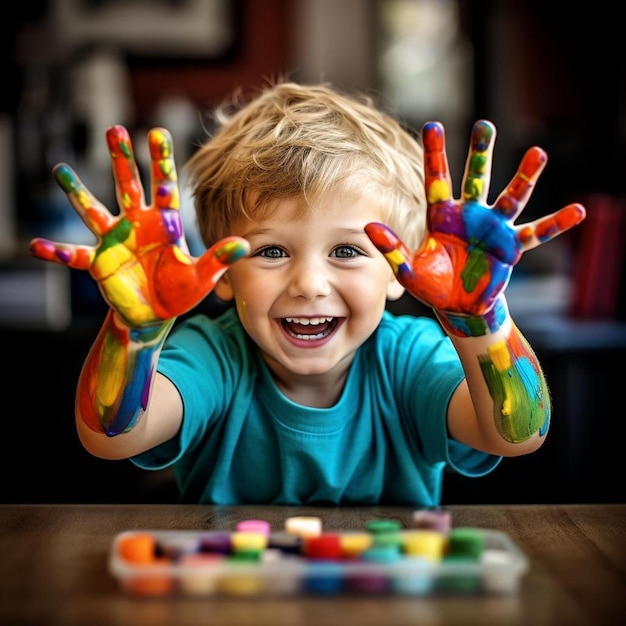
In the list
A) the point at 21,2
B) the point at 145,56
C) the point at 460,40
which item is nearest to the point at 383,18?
the point at 460,40

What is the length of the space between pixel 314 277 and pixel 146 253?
0.78ft

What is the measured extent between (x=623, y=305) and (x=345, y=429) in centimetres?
154

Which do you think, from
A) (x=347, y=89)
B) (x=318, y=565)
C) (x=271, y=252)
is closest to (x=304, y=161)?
(x=271, y=252)

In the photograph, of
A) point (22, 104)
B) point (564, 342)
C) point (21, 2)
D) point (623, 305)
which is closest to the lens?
point (564, 342)

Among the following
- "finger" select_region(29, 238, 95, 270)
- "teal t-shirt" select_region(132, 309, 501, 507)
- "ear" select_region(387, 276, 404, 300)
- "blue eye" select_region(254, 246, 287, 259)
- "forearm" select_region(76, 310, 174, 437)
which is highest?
"finger" select_region(29, 238, 95, 270)

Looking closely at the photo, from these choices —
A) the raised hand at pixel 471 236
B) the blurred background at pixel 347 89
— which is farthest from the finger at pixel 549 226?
the blurred background at pixel 347 89

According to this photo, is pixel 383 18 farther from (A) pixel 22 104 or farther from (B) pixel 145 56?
(A) pixel 22 104

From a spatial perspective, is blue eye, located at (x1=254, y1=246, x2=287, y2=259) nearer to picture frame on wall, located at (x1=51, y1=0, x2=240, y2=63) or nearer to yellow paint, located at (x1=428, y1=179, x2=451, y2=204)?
yellow paint, located at (x1=428, y1=179, x2=451, y2=204)

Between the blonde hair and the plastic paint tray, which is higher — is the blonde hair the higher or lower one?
the higher one

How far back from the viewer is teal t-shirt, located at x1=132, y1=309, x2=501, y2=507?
1.14m

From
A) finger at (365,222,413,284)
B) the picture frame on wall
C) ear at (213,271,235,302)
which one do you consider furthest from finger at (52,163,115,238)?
the picture frame on wall

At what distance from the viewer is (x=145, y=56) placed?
3.58 m

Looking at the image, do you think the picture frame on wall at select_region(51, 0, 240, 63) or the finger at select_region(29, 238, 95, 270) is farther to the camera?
the picture frame on wall at select_region(51, 0, 240, 63)

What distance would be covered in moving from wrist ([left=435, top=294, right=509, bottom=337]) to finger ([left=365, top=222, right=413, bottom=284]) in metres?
0.06
